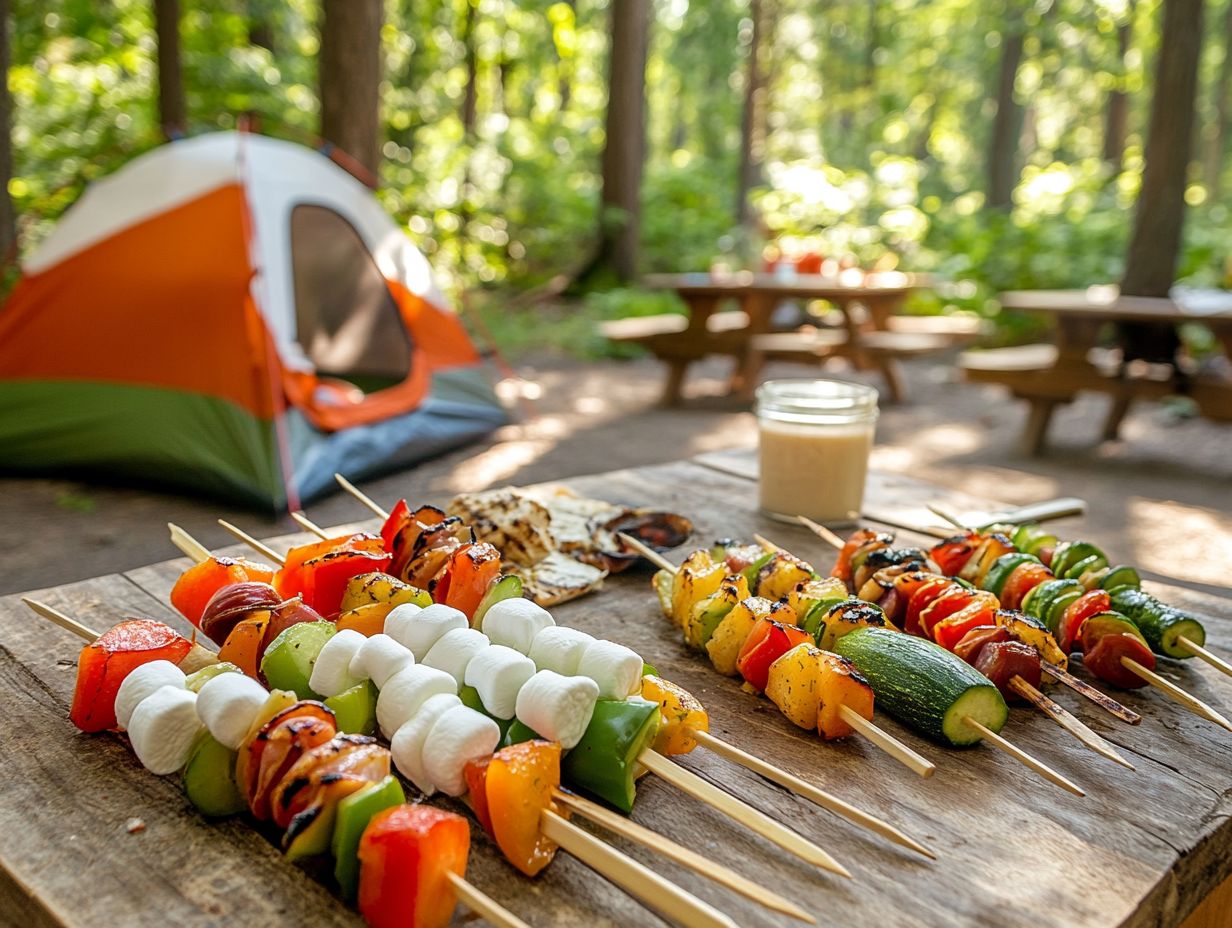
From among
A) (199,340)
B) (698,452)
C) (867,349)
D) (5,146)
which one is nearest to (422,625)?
(199,340)

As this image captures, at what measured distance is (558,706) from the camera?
1.21 metres

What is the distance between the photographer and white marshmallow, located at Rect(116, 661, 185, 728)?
1320 mm

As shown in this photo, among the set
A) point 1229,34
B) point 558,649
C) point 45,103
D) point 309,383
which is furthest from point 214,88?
point 1229,34

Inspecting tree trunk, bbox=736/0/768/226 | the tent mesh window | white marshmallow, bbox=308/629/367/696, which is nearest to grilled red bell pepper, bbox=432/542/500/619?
white marshmallow, bbox=308/629/367/696

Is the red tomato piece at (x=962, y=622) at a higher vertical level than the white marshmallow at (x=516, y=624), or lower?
lower

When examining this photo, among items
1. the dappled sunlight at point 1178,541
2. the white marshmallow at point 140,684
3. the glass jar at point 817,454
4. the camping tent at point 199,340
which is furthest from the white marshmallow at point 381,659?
the dappled sunlight at point 1178,541

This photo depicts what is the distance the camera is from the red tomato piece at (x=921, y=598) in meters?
1.78

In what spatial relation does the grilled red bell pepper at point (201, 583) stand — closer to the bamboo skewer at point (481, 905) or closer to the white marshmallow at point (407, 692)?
the white marshmallow at point (407, 692)

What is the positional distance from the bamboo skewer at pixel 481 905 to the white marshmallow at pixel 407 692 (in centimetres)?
29

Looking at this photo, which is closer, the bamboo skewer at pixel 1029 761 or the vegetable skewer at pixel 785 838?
the vegetable skewer at pixel 785 838

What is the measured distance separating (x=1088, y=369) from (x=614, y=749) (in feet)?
22.4

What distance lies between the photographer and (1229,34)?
20.8m

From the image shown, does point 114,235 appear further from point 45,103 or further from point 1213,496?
point 45,103

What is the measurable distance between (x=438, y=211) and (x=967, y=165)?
2469 cm
